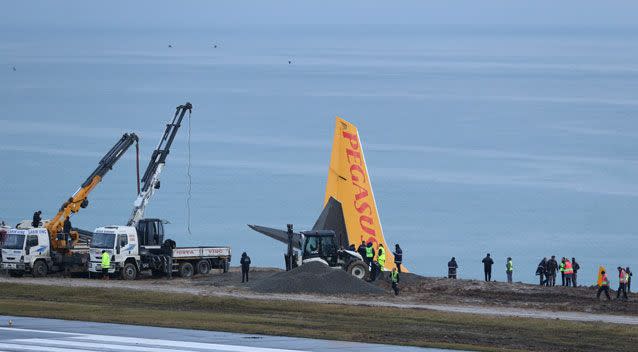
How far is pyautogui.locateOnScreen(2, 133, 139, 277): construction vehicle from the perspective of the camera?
183 ft

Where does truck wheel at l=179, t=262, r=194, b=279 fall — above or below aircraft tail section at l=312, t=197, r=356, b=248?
below

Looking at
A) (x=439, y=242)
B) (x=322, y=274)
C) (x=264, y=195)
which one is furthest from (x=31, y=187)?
(x=322, y=274)

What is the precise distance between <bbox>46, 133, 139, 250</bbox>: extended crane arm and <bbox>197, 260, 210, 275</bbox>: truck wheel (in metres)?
5.33

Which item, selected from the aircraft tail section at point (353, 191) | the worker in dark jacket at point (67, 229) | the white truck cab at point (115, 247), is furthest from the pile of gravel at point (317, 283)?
the worker in dark jacket at point (67, 229)

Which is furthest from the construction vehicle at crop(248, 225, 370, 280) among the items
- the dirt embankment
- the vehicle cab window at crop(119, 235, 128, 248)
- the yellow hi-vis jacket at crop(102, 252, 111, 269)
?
the yellow hi-vis jacket at crop(102, 252, 111, 269)

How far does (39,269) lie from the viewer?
56.0 m

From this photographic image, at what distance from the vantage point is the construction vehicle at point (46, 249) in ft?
183

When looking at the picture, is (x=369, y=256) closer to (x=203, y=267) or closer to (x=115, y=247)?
(x=203, y=267)

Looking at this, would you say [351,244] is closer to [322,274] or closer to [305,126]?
[322,274]

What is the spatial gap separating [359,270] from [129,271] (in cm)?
952

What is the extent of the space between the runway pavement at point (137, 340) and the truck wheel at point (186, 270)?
1701 cm

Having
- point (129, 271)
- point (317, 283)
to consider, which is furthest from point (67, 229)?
point (317, 283)

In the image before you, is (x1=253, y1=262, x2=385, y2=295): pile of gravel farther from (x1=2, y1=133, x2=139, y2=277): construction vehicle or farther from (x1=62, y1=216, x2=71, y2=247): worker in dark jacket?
(x1=62, y1=216, x2=71, y2=247): worker in dark jacket

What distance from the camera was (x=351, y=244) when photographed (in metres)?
59.4
